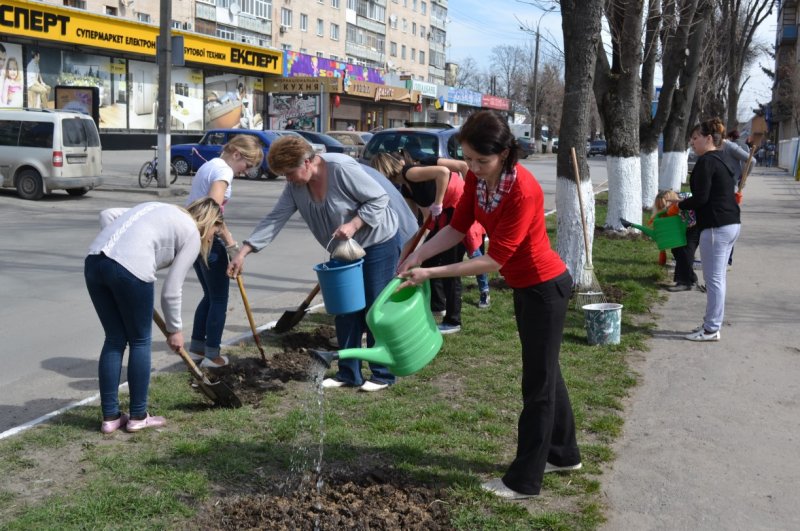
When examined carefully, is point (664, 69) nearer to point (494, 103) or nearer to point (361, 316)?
point (361, 316)

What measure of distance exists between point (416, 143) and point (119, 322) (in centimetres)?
1037

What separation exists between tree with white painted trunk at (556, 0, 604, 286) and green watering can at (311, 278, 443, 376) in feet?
16.9

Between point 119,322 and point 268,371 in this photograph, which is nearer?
point 119,322

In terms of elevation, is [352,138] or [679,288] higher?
[352,138]

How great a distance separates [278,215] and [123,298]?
5.06 ft

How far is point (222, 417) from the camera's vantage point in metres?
4.91

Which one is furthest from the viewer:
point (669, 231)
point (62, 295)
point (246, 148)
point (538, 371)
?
point (62, 295)

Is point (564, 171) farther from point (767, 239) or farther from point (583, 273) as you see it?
point (767, 239)

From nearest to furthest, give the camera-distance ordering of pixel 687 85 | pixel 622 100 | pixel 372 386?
pixel 372 386, pixel 622 100, pixel 687 85

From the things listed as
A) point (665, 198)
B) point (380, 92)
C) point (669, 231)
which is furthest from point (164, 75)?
point (380, 92)

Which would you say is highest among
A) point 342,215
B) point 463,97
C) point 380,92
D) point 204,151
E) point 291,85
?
point 463,97

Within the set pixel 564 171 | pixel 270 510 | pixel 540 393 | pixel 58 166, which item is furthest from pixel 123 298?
pixel 58 166

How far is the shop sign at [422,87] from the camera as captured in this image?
59.6 m

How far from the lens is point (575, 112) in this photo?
883 cm
